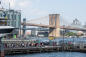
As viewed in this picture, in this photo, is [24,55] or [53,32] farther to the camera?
[53,32]

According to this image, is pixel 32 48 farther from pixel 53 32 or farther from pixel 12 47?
pixel 53 32

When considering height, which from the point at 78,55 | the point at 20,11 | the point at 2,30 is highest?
the point at 20,11

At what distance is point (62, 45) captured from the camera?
56.5 metres

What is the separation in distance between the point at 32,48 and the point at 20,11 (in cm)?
3727

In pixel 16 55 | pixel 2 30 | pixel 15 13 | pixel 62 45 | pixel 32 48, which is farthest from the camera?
pixel 15 13

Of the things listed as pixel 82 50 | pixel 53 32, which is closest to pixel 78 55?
pixel 82 50

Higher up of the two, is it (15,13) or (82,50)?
(15,13)

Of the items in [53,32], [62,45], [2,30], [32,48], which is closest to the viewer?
[2,30]

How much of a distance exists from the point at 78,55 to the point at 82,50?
378 cm

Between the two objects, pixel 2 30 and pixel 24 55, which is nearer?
pixel 2 30

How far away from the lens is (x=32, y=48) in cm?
5250

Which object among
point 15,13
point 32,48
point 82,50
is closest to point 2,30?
point 32,48

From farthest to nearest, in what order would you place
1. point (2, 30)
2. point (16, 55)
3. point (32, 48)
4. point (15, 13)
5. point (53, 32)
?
point (53, 32), point (15, 13), point (32, 48), point (16, 55), point (2, 30)

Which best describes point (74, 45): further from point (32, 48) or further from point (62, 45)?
point (32, 48)
